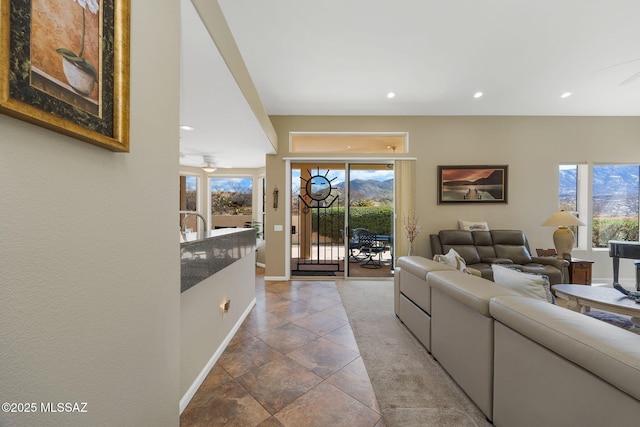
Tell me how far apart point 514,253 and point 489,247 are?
0.38 metres

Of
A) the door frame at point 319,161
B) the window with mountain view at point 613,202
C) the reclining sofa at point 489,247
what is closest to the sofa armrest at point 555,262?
the reclining sofa at point 489,247

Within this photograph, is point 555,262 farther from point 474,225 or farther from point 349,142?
point 349,142

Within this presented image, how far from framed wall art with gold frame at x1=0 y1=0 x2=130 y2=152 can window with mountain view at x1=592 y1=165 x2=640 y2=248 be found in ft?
24.6

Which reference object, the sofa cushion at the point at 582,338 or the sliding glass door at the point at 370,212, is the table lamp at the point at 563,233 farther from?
the sofa cushion at the point at 582,338

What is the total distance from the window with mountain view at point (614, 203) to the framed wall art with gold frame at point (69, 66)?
24.6 feet

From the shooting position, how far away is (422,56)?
10.2ft

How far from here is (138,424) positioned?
879 millimetres

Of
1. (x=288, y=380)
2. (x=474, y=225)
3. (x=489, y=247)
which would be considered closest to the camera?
(x=288, y=380)

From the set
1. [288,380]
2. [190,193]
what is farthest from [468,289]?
[190,193]

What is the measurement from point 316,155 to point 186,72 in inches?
118

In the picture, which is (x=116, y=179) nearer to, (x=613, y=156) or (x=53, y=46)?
(x=53, y=46)

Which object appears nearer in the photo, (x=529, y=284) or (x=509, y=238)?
(x=529, y=284)

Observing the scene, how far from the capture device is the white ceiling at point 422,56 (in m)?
2.38

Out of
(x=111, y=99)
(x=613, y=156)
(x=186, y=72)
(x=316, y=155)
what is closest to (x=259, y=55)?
(x=186, y=72)
